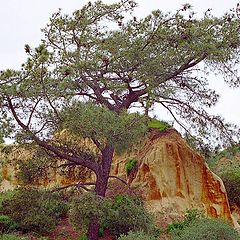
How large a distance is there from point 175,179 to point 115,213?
169 inches

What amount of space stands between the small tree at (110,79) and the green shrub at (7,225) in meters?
2.35

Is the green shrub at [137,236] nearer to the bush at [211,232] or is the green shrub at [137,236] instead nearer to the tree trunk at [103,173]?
the bush at [211,232]

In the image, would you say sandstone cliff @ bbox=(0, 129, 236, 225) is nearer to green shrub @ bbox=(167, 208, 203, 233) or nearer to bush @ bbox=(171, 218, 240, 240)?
green shrub @ bbox=(167, 208, 203, 233)

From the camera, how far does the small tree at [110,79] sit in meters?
13.0

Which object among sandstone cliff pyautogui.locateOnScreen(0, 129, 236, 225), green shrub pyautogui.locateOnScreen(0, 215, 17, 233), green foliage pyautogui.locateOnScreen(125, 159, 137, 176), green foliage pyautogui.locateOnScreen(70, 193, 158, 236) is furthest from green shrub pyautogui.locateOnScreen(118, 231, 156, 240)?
green foliage pyautogui.locateOnScreen(125, 159, 137, 176)

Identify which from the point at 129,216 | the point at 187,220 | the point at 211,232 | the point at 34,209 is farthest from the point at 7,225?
the point at 211,232

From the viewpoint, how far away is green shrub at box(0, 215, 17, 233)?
14.6 metres

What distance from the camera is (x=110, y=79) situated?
15180 mm

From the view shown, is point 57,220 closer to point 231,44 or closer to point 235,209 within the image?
point 231,44

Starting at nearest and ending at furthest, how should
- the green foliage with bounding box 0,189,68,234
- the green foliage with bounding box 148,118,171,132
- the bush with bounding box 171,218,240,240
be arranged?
the bush with bounding box 171,218,240,240, the green foliage with bounding box 0,189,68,234, the green foliage with bounding box 148,118,171,132

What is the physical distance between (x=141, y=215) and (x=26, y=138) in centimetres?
375

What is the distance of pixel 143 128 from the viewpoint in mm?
13195

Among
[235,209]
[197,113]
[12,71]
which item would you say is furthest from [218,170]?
[12,71]

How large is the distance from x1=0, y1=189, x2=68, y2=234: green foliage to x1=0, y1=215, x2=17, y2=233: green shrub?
0.17 metres
